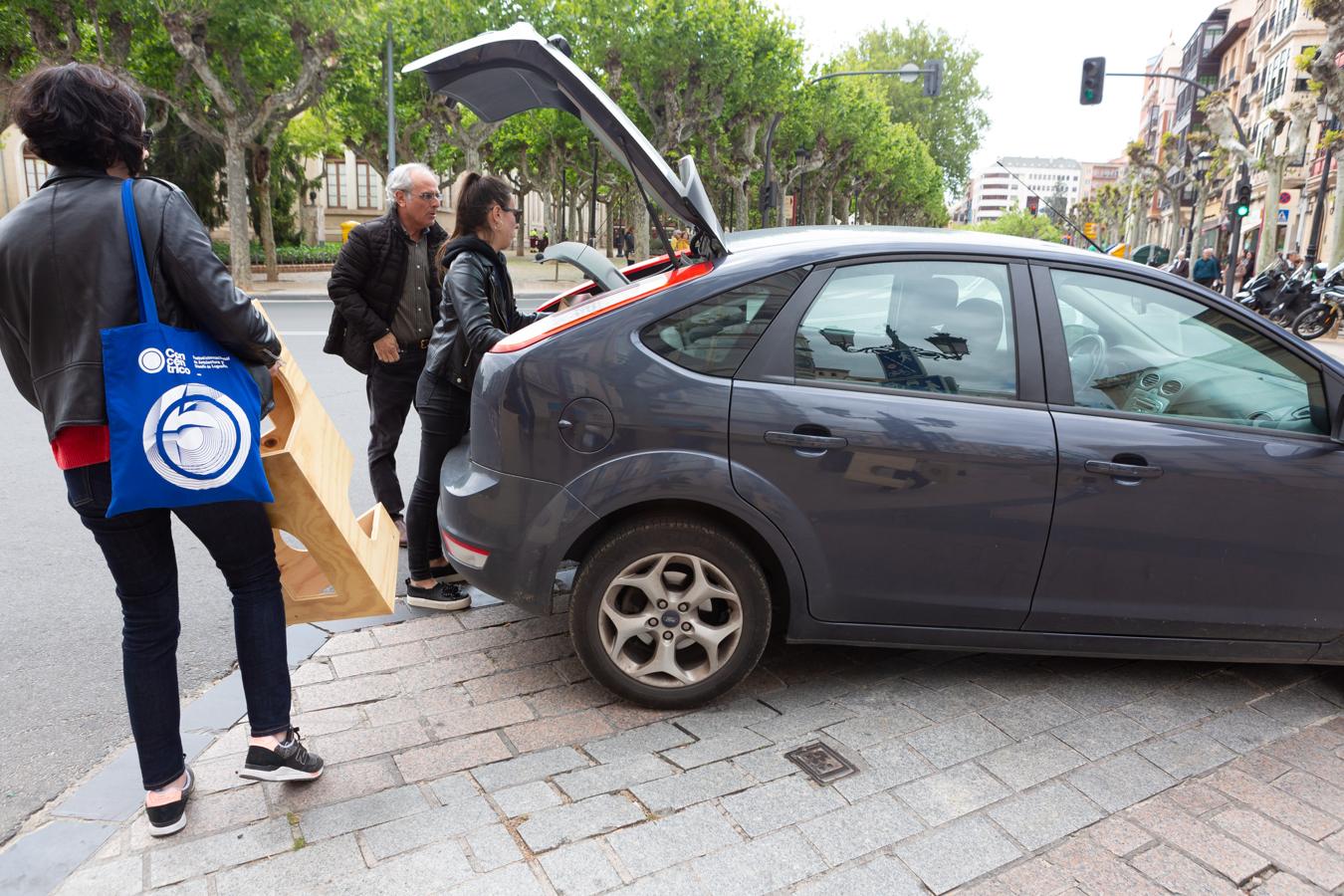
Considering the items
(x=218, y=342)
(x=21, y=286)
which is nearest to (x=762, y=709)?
(x=218, y=342)

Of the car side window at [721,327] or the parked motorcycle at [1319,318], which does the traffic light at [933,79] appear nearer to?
the parked motorcycle at [1319,318]

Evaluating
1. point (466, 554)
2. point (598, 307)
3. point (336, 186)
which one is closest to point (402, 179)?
point (598, 307)

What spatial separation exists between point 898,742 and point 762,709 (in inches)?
18.3

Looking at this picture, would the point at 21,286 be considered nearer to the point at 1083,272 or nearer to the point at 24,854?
the point at 24,854

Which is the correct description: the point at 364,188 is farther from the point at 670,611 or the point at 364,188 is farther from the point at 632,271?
the point at 670,611

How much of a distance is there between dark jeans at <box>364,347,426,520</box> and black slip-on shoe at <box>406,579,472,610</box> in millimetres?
684

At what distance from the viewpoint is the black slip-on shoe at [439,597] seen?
4148 millimetres

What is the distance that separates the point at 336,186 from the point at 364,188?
6.51ft

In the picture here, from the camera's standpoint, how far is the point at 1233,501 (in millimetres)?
3131

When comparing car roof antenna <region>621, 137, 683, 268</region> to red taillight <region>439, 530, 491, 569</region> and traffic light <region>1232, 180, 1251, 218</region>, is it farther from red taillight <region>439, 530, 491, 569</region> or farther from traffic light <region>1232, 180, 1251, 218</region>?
traffic light <region>1232, 180, 1251, 218</region>

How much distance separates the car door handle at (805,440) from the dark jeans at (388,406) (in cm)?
224

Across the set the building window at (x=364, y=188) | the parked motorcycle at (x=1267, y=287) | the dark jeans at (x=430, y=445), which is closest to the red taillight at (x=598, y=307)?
the dark jeans at (x=430, y=445)

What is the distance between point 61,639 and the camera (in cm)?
384

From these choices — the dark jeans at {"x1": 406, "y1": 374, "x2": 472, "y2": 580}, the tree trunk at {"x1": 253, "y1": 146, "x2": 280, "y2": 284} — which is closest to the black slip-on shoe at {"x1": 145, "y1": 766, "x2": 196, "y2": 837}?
the dark jeans at {"x1": 406, "y1": 374, "x2": 472, "y2": 580}
